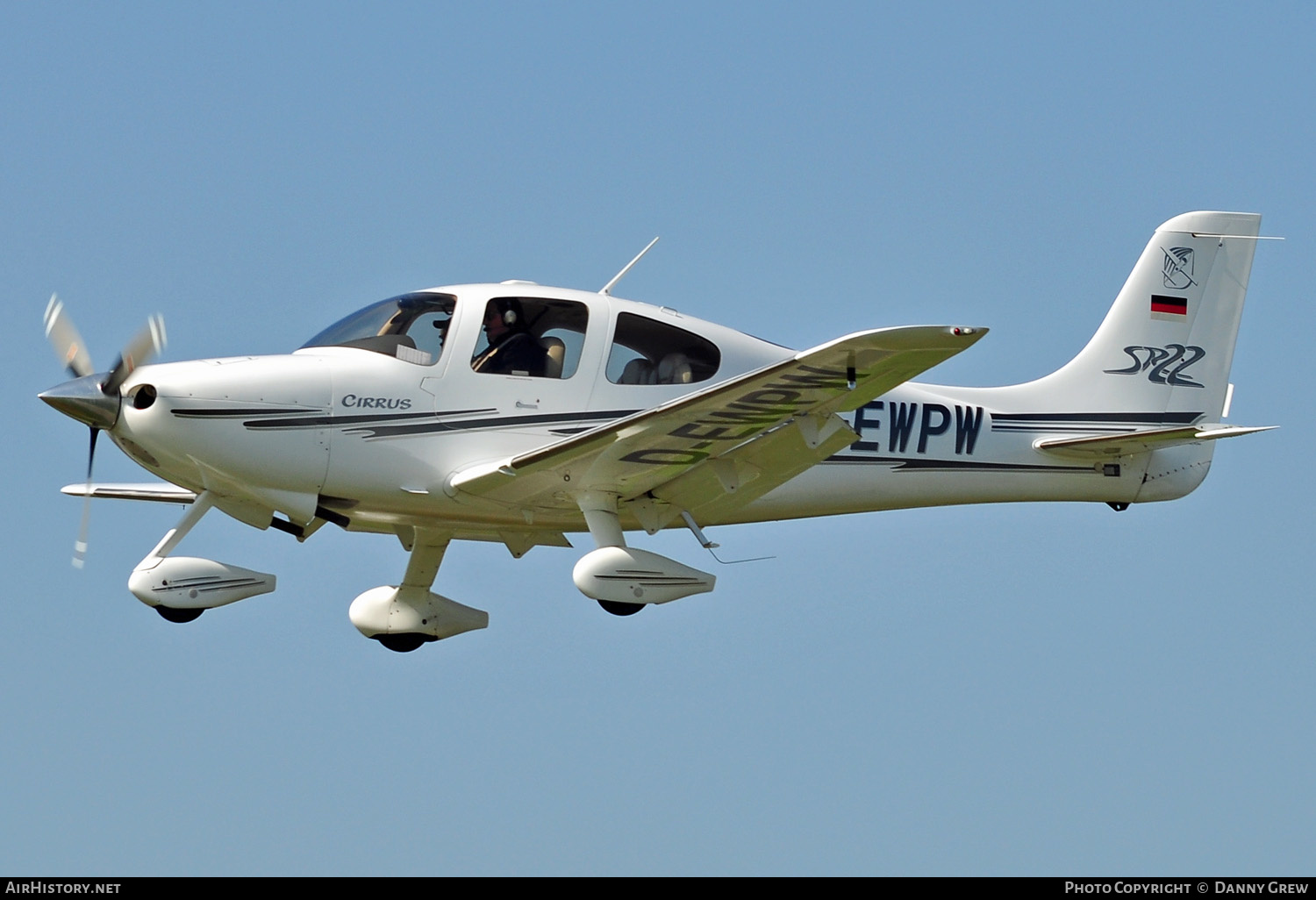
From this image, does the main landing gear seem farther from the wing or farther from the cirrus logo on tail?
the cirrus logo on tail

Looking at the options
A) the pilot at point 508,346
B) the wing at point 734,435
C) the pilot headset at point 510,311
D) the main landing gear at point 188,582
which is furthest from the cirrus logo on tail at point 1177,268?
the main landing gear at point 188,582

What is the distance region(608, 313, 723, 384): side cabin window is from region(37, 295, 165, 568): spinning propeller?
129 inches

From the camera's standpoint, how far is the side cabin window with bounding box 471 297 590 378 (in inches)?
503

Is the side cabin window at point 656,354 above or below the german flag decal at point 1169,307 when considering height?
below

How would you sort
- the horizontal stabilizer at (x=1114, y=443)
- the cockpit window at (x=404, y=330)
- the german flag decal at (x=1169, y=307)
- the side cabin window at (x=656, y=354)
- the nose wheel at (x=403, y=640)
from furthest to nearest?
1. the german flag decal at (x=1169, y=307)
2. the nose wheel at (x=403, y=640)
3. the horizontal stabilizer at (x=1114, y=443)
4. the side cabin window at (x=656, y=354)
5. the cockpit window at (x=404, y=330)

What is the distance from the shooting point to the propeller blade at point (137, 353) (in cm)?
1212

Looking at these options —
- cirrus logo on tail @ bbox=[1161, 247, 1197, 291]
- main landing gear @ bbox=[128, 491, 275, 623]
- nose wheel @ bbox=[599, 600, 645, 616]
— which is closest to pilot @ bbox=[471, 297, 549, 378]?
nose wheel @ bbox=[599, 600, 645, 616]

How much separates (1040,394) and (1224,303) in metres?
2.07

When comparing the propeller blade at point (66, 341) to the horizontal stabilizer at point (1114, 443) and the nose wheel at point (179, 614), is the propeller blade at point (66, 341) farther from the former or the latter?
the horizontal stabilizer at point (1114, 443)

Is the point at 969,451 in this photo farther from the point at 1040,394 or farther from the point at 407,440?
the point at 407,440

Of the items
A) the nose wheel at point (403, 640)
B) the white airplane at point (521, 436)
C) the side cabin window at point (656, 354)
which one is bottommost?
the nose wheel at point (403, 640)

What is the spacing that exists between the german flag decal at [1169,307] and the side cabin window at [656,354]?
15.4 feet

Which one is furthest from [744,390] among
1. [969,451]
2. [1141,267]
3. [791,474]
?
[1141,267]

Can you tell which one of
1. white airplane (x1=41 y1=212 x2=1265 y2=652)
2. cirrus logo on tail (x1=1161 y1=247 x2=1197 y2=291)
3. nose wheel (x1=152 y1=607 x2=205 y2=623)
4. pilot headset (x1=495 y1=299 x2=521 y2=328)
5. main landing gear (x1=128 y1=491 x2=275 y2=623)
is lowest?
nose wheel (x1=152 y1=607 x2=205 y2=623)
